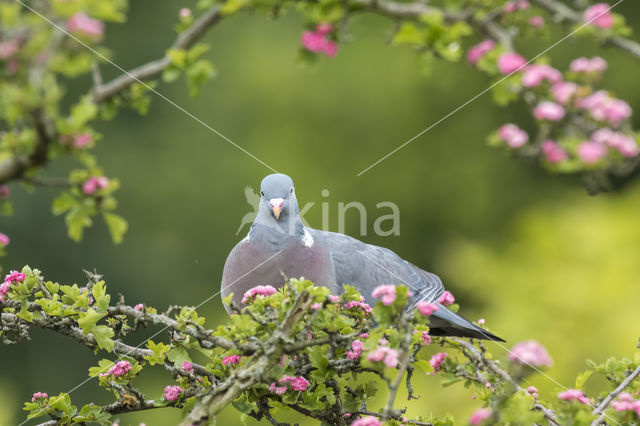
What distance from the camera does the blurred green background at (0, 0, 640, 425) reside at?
6152mm

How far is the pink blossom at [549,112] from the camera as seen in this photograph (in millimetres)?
1582

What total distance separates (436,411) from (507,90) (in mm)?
3069

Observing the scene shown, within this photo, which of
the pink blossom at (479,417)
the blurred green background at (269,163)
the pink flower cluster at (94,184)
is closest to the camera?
the pink flower cluster at (94,184)

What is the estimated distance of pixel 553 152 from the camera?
62.4 inches

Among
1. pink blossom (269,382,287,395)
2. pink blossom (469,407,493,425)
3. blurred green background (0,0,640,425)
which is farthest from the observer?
blurred green background (0,0,640,425)

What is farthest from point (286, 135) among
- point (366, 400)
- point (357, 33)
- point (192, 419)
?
point (192, 419)

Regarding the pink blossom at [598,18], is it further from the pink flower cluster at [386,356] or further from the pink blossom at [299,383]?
the pink blossom at [299,383]

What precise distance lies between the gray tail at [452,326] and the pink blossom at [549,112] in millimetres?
1674

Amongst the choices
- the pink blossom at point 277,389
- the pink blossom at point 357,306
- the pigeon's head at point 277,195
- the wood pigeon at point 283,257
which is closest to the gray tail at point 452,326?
the wood pigeon at point 283,257

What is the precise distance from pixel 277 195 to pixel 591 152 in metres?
1.72

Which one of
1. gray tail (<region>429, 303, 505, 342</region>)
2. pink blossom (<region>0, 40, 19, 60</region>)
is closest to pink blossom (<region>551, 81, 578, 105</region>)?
pink blossom (<region>0, 40, 19, 60</region>)

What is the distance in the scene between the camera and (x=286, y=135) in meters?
6.43

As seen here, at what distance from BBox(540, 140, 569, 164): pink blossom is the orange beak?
1.54 m

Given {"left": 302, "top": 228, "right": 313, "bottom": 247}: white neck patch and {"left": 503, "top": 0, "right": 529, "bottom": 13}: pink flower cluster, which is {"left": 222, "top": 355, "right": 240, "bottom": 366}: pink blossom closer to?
{"left": 503, "top": 0, "right": 529, "bottom": 13}: pink flower cluster
